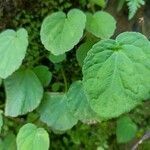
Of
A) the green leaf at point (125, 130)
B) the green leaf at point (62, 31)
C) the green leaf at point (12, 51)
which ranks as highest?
the green leaf at point (62, 31)

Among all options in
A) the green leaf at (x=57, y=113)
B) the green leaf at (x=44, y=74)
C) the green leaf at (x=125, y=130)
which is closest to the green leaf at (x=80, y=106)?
the green leaf at (x=57, y=113)

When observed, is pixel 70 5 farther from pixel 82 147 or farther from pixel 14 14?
pixel 82 147

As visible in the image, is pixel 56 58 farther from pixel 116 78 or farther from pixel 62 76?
pixel 116 78

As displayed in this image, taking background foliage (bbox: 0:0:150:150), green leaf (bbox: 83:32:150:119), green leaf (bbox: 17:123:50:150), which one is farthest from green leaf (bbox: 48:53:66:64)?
green leaf (bbox: 83:32:150:119)

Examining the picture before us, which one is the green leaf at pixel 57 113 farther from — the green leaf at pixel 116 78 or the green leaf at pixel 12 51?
the green leaf at pixel 116 78

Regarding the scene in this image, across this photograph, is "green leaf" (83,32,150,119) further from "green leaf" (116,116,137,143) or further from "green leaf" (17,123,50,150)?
"green leaf" (116,116,137,143)

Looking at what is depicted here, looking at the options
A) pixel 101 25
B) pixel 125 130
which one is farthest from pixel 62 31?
pixel 125 130
